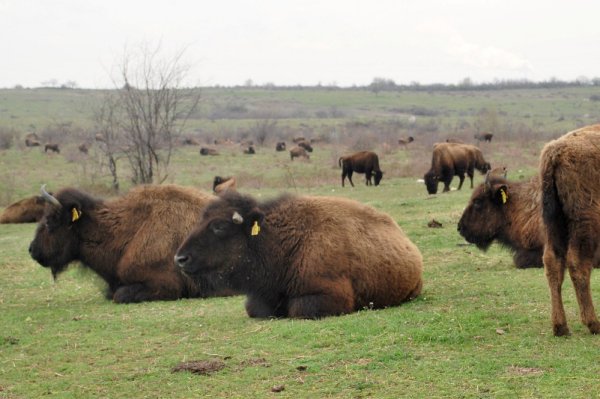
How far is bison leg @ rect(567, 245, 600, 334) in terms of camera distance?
23.7 feet

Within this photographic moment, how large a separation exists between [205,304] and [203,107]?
11812cm

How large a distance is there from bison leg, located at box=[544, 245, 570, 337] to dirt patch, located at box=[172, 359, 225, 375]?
3041mm

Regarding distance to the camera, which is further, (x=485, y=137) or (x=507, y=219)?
(x=485, y=137)

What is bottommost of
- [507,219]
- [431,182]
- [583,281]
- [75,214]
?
[431,182]

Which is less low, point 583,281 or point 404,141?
point 583,281

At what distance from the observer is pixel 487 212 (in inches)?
502

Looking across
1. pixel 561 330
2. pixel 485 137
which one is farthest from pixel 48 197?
pixel 485 137

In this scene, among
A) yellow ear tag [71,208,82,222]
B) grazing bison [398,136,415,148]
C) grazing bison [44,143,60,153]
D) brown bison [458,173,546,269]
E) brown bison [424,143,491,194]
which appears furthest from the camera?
grazing bison [398,136,415,148]

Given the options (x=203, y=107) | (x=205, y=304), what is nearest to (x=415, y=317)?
(x=205, y=304)

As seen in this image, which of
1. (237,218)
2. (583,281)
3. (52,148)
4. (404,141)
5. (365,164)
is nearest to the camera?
(583,281)

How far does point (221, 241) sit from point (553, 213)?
13.1 feet

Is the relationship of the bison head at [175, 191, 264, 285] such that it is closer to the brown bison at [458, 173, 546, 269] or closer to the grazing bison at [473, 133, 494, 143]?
the brown bison at [458, 173, 546, 269]

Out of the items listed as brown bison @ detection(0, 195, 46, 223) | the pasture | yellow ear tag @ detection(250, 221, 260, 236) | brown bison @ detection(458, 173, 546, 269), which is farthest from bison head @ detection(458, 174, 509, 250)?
brown bison @ detection(0, 195, 46, 223)

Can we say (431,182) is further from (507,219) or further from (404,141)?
(404,141)
